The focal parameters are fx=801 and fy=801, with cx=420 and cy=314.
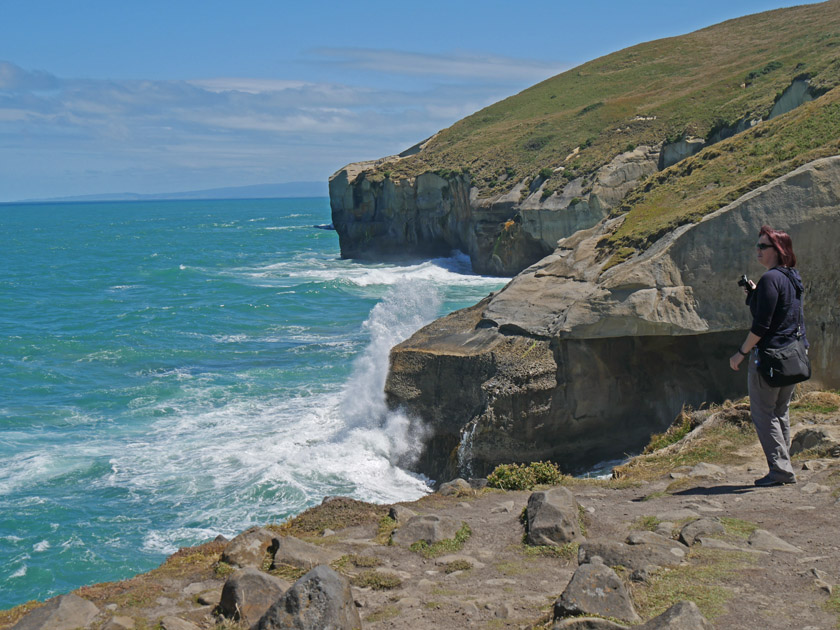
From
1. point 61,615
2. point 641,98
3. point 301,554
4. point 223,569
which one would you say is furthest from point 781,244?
point 641,98

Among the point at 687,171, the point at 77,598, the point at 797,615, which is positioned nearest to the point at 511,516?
the point at 797,615

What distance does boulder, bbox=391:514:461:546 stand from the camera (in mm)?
8094

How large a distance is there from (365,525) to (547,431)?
27.6ft

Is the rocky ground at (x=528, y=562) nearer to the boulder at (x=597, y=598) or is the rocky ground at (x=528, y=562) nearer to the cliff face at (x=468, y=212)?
the boulder at (x=597, y=598)

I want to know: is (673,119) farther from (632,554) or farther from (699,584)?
(699,584)

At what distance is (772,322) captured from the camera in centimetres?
806

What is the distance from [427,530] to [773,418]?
3.81 metres

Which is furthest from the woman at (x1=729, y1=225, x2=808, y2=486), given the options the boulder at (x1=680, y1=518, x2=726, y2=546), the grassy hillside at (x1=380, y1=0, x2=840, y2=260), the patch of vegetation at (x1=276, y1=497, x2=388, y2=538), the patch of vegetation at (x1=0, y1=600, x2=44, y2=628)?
the grassy hillside at (x1=380, y1=0, x2=840, y2=260)

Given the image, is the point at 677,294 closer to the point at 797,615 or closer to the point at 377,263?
the point at 797,615

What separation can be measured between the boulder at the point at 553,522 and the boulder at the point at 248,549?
2551 millimetres

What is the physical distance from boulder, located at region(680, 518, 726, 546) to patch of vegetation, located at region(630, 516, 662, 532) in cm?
45

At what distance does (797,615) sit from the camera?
18.0ft

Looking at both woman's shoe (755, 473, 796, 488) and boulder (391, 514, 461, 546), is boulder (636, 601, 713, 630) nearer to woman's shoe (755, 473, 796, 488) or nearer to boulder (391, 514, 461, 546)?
boulder (391, 514, 461, 546)

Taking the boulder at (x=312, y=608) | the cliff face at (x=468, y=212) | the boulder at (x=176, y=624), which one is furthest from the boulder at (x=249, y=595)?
the cliff face at (x=468, y=212)
